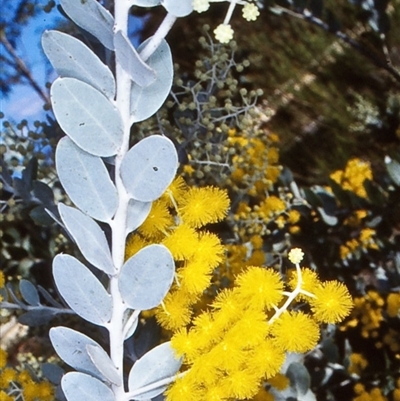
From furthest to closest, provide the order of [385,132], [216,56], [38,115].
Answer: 1. [385,132]
2. [38,115]
3. [216,56]

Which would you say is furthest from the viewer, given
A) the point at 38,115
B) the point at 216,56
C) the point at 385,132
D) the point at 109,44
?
the point at 385,132

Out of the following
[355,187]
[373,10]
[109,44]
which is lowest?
[355,187]

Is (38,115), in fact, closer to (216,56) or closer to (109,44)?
(216,56)

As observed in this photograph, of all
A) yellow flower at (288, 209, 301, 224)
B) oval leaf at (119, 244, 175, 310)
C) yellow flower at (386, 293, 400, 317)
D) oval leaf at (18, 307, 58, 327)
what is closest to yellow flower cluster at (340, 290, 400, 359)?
yellow flower at (386, 293, 400, 317)

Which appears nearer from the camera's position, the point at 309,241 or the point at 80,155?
the point at 80,155

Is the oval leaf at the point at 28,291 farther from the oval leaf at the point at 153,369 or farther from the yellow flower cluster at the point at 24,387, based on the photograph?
the oval leaf at the point at 153,369

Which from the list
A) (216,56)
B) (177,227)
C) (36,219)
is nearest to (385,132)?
(216,56)

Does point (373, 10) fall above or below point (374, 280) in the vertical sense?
above
